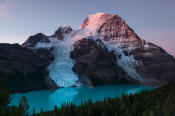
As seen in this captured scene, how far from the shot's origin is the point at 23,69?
59938 millimetres

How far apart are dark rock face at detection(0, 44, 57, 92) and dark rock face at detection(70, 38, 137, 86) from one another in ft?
34.0

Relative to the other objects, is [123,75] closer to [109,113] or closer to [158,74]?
[158,74]

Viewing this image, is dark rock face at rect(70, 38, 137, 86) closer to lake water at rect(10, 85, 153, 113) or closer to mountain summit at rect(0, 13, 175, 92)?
mountain summit at rect(0, 13, 175, 92)

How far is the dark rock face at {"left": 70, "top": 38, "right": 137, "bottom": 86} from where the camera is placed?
65.9 metres

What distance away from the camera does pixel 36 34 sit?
3570 inches

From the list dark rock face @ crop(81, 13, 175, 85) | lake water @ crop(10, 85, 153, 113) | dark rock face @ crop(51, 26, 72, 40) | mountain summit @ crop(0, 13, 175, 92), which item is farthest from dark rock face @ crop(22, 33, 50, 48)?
lake water @ crop(10, 85, 153, 113)

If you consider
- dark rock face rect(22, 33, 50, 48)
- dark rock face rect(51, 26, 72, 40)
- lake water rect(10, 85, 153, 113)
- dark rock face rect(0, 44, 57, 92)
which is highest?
dark rock face rect(51, 26, 72, 40)

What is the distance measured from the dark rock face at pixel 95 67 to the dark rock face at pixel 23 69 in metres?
10.4

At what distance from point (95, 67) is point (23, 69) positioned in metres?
21.3

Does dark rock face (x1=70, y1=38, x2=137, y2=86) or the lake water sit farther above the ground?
dark rock face (x1=70, y1=38, x2=137, y2=86)

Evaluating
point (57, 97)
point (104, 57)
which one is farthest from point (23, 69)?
point (104, 57)

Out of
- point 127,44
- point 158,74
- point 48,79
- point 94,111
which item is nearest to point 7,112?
point 94,111

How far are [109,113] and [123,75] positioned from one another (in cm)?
5870

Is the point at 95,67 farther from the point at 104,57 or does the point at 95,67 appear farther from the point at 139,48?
the point at 139,48
